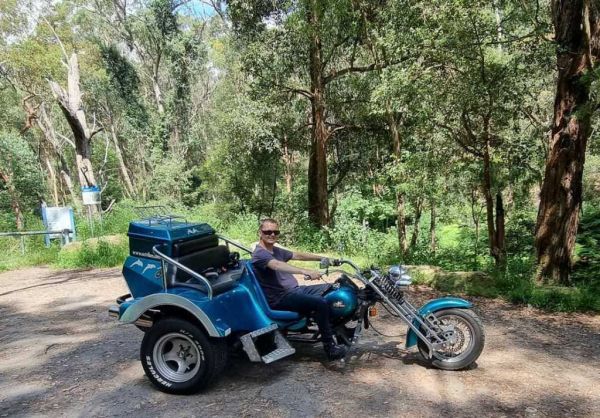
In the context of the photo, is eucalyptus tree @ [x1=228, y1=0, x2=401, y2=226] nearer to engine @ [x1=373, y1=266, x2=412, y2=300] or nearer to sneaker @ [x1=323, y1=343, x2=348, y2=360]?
engine @ [x1=373, y1=266, x2=412, y2=300]

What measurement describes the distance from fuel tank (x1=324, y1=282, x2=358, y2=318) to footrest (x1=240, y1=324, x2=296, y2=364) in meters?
0.51

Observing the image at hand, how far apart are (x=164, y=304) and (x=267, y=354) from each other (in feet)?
3.19

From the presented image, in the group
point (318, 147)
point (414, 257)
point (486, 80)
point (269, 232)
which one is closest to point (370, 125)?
point (318, 147)

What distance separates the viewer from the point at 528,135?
383 inches

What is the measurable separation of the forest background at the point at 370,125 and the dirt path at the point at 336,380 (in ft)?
5.87

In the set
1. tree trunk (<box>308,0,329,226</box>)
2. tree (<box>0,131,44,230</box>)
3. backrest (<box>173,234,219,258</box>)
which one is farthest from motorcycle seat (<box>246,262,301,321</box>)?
tree (<box>0,131,44,230</box>)

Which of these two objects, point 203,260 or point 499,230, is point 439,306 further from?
point 499,230

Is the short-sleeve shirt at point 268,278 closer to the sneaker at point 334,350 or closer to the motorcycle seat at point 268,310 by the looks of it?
the motorcycle seat at point 268,310

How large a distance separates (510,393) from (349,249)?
724 centimetres

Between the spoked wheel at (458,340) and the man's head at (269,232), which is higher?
the man's head at (269,232)

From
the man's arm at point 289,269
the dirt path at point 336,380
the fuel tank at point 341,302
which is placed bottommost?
the dirt path at point 336,380

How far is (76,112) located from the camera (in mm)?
11961

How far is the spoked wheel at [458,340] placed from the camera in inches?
157

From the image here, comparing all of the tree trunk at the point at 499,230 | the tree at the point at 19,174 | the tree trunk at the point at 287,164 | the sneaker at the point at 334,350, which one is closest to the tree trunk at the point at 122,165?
the tree at the point at 19,174
